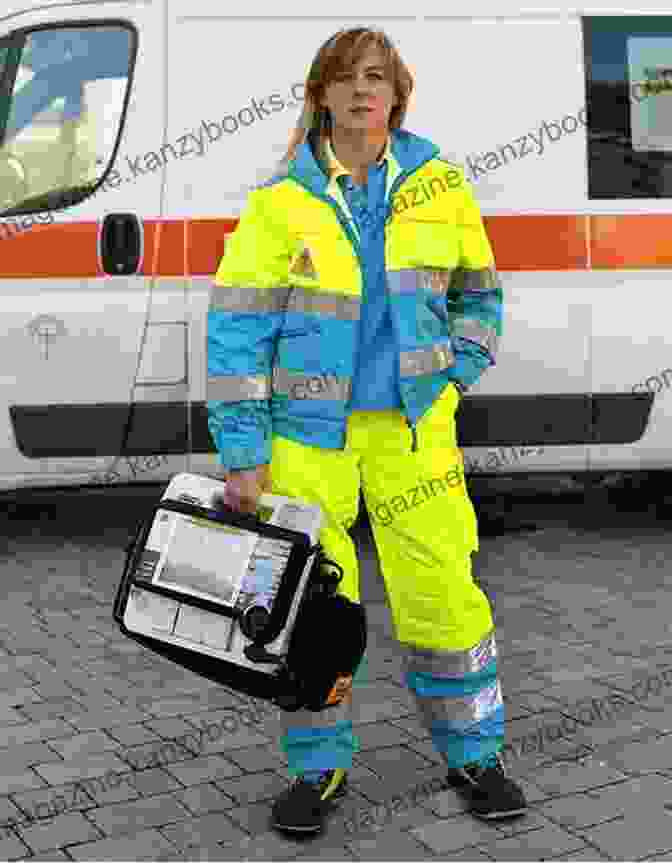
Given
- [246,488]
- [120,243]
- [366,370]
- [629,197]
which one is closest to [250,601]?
[246,488]

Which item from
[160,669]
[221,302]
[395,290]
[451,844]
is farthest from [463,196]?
[160,669]

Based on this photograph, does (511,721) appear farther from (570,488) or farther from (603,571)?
(570,488)

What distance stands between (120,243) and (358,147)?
2.32 meters

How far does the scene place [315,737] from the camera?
3.21m

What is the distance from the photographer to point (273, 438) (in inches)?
124

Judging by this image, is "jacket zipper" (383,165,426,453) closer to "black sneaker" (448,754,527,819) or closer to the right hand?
the right hand

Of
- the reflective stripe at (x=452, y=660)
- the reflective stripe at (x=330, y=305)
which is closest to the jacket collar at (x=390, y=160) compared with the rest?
the reflective stripe at (x=330, y=305)

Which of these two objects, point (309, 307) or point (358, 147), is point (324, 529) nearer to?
point (309, 307)

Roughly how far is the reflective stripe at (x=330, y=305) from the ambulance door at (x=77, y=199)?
2362 mm

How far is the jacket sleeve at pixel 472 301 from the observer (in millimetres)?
3234

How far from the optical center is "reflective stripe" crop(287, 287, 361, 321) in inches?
119

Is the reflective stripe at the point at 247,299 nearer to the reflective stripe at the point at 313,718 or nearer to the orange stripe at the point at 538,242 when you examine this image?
the reflective stripe at the point at 313,718

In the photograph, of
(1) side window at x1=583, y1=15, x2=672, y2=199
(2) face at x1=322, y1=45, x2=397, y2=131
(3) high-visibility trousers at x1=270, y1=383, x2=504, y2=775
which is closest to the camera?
(2) face at x1=322, y1=45, x2=397, y2=131

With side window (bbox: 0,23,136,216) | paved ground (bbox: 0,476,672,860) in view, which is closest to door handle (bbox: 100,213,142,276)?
side window (bbox: 0,23,136,216)
